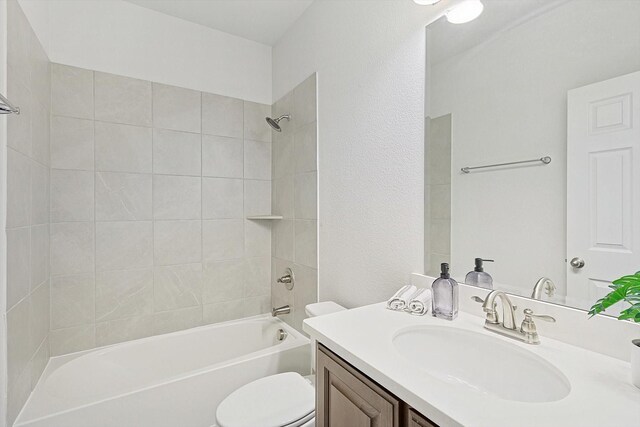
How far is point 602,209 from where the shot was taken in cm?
77

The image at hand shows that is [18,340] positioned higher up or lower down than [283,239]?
lower down

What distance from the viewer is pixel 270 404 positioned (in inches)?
52.3

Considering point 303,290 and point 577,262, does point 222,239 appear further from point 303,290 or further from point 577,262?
point 577,262

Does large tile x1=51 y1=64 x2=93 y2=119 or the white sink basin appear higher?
large tile x1=51 y1=64 x2=93 y2=119

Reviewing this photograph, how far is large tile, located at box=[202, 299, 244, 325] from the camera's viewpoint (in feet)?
7.42

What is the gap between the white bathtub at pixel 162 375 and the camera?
1366mm

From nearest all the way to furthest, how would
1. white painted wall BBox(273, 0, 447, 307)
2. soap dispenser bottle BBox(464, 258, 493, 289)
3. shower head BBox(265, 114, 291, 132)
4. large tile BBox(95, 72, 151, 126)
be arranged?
soap dispenser bottle BBox(464, 258, 493, 289), white painted wall BBox(273, 0, 447, 307), large tile BBox(95, 72, 151, 126), shower head BBox(265, 114, 291, 132)

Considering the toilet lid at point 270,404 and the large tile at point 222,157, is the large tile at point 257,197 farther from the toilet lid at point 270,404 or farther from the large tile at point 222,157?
the toilet lid at point 270,404

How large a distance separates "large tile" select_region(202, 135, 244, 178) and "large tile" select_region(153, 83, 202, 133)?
14cm

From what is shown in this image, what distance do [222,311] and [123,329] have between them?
2.04 ft

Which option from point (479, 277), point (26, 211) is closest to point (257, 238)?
point (26, 211)

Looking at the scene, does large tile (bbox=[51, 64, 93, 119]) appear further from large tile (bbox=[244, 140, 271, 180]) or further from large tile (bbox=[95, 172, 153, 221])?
large tile (bbox=[244, 140, 271, 180])

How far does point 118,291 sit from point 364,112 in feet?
6.05

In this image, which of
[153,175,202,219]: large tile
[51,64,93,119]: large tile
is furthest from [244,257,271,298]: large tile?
[51,64,93,119]: large tile
